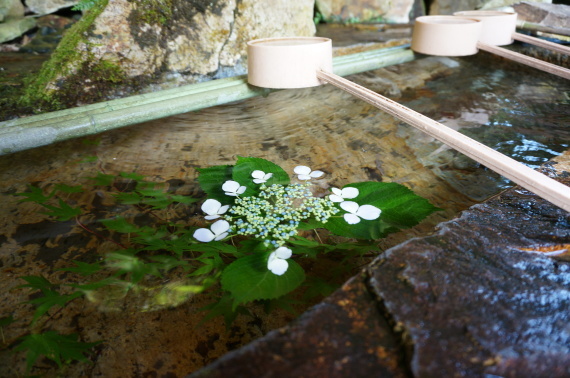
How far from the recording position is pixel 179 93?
2.47 metres

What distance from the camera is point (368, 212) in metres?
1.66

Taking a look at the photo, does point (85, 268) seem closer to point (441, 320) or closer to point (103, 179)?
point (103, 179)

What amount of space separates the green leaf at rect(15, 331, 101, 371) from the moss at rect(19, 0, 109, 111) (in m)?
2.02

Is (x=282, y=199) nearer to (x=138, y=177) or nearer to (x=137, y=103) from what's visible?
(x=138, y=177)

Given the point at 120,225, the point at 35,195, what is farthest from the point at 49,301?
the point at 35,195

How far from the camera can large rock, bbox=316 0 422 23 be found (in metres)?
7.57

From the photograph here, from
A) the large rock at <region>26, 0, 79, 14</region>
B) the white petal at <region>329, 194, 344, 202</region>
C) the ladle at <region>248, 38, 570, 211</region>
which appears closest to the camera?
the white petal at <region>329, 194, 344, 202</region>

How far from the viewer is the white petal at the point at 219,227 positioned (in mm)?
1571

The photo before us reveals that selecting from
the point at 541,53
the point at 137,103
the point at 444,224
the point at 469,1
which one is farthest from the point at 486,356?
the point at 469,1

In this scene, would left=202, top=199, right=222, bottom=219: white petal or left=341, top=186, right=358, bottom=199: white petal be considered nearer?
left=202, top=199, right=222, bottom=219: white petal

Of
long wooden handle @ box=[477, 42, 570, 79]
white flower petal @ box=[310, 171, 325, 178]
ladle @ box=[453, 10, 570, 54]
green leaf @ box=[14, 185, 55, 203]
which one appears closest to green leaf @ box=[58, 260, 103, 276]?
green leaf @ box=[14, 185, 55, 203]

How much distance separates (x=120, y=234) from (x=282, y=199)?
67 cm

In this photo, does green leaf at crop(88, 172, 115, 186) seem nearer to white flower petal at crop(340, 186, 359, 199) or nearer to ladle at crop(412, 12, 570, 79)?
white flower petal at crop(340, 186, 359, 199)

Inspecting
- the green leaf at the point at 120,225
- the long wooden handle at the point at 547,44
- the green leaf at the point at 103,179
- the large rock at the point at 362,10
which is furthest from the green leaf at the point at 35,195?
the large rock at the point at 362,10
